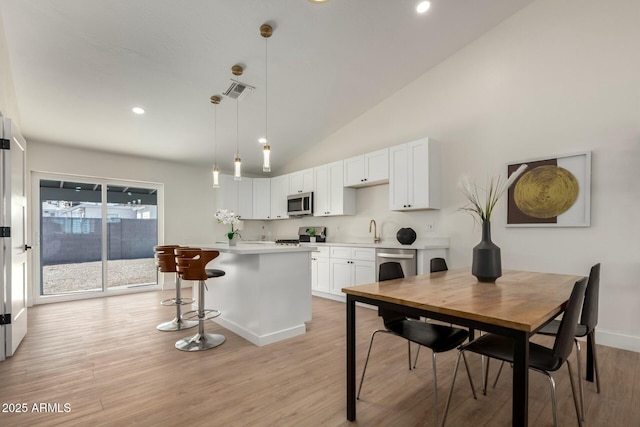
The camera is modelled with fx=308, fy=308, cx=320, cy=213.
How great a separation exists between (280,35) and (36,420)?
11.8ft

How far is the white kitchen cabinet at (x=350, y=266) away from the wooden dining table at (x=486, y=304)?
Result: 212 centimetres

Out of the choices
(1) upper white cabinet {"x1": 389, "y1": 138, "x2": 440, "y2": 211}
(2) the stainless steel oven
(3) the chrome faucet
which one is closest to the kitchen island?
(2) the stainless steel oven

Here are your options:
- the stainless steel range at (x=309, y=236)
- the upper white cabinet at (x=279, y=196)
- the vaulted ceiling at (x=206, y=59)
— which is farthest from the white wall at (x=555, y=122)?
the upper white cabinet at (x=279, y=196)

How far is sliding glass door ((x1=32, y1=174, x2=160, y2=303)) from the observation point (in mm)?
4898

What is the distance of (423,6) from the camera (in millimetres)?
3168

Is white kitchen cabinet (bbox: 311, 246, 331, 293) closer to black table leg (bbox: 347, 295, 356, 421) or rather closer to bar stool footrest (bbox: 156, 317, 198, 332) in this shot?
bar stool footrest (bbox: 156, 317, 198, 332)

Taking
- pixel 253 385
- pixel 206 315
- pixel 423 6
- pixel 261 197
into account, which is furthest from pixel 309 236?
pixel 423 6

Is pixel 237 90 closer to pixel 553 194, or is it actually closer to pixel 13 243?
pixel 13 243

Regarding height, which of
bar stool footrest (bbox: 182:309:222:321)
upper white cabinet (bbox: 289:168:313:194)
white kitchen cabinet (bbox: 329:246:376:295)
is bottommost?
bar stool footrest (bbox: 182:309:222:321)

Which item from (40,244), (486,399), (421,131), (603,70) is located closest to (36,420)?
(486,399)

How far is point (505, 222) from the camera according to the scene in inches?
142

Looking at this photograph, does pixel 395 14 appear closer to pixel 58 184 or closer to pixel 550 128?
pixel 550 128

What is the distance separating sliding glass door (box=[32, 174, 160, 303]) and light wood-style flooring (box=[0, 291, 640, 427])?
203 cm

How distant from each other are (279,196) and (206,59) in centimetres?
343
